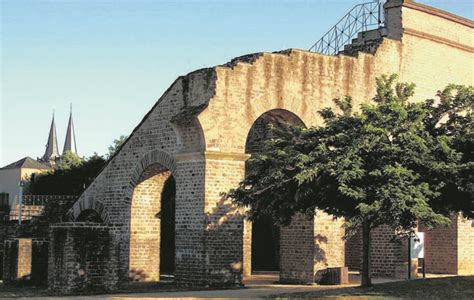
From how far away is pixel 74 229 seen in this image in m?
16.5

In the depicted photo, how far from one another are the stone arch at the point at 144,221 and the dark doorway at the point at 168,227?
479 centimetres

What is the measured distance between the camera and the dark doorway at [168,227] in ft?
91.8

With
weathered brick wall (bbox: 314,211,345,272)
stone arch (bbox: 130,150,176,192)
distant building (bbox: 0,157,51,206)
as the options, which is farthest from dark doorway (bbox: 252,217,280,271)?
distant building (bbox: 0,157,51,206)

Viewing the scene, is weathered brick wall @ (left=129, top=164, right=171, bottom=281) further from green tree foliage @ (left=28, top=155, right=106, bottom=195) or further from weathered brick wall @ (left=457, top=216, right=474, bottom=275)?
green tree foliage @ (left=28, top=155, right=106, bottom=195)

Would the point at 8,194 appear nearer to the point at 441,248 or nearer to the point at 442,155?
the point at 441,248

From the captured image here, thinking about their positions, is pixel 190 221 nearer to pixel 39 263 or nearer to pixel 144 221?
pixel 144 221

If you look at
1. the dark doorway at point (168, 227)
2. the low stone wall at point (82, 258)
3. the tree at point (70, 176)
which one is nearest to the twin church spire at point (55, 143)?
the tree at point (70, 176)

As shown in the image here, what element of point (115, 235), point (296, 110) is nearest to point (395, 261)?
point (296, 110)

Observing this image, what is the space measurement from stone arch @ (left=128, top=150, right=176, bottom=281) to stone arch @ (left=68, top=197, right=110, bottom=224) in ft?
4.08

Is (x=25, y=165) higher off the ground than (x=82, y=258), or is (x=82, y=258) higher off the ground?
(x=25, y=165)

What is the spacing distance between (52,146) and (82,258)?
84.6m

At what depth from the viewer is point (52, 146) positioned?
323 feet

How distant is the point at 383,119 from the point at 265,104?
4991 millimetres

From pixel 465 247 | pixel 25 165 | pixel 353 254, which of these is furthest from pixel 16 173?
pixel 465 247
